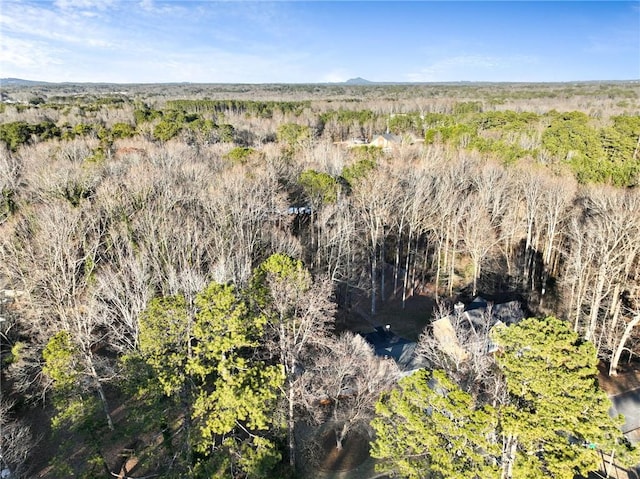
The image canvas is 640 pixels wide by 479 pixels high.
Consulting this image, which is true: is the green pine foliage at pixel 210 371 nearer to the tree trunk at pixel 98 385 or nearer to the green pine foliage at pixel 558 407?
the tree trunk at pixel 98 385

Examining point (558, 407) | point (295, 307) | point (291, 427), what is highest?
point (558, 407)

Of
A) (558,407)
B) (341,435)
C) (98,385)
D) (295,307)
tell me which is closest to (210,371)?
(295,307)

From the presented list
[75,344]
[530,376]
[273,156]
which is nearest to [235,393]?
[75,344]

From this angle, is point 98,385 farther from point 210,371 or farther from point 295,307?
point 295,307

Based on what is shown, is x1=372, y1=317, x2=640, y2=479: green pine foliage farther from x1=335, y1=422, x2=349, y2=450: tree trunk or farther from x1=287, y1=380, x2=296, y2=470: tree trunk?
x1=335, y1=422, x2=349, y2=450: tree trunk

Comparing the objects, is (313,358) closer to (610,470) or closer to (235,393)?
(235,393)

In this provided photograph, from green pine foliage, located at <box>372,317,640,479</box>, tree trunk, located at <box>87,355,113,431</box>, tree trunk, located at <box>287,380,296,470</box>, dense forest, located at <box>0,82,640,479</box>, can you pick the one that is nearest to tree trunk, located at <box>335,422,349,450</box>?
dense forest, located at <box>0,82,640,479</box>
